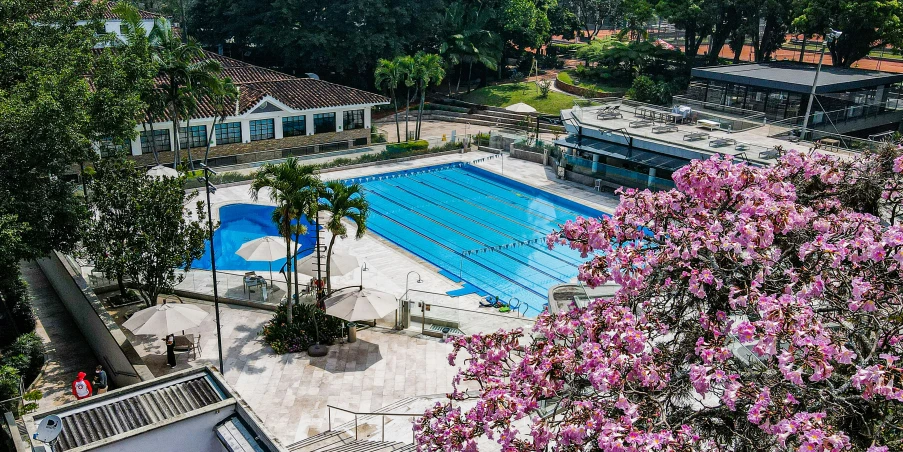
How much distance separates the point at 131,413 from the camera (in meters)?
14.4

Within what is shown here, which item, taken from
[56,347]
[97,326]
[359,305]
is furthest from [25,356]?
[359,305]

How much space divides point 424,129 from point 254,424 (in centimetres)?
4092

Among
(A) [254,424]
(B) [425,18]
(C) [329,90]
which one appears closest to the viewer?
(A) [254,424]

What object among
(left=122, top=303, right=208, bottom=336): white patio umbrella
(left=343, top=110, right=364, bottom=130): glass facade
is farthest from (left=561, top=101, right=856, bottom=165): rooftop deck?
(left=122, top=303, right=208, bottom=336): white patio umbrella

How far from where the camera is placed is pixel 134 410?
47.6 ft

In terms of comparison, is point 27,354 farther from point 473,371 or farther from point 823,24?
point 823,24

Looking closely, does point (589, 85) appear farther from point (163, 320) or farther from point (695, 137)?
point (163, 320)

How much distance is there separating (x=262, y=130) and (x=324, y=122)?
4137mm

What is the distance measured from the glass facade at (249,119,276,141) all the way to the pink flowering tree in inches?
1362

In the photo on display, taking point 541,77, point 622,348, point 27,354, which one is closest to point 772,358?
point 622,348

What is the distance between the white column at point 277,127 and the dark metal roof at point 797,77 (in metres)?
24.5

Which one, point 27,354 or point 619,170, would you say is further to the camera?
point 619,170

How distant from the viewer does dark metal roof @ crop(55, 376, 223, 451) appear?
13.8 meters

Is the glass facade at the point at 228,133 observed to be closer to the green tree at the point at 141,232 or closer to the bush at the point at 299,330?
the green tree at the point at 141,232
